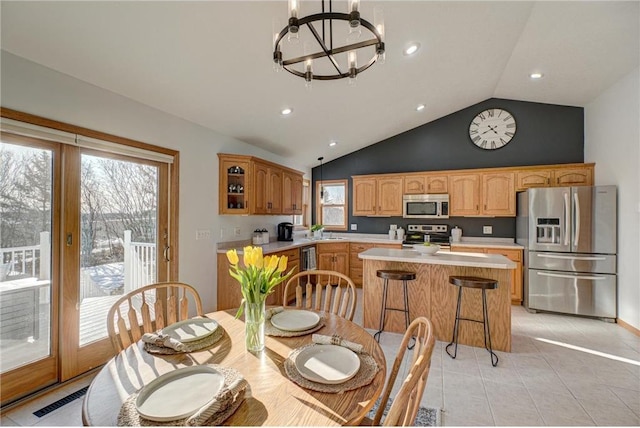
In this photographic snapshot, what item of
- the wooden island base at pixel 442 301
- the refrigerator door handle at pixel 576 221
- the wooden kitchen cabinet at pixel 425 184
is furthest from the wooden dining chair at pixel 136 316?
the refrigerator door handle at pixel 576 221

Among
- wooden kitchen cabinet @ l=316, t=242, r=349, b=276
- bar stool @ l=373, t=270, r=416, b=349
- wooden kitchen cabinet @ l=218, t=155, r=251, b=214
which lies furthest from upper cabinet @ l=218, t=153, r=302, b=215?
bar stool @ l=373, t=270, r=416, b=349

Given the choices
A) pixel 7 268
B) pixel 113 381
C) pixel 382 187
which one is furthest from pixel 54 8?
pixel 382 187

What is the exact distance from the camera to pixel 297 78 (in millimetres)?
3041

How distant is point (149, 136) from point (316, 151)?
10.3ft

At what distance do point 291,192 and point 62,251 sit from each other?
3.31 m

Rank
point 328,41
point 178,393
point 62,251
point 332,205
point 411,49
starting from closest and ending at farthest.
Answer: point 178,393 < point 62,251 < point 328,41 < point 411,49 < point 332,205

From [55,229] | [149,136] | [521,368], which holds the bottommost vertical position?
[521,368]

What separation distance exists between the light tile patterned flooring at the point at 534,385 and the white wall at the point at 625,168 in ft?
1.90

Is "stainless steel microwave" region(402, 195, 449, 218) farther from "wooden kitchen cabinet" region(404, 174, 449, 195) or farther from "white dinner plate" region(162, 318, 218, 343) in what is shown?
"white dinner plate" region(162, 318, 218, 343)

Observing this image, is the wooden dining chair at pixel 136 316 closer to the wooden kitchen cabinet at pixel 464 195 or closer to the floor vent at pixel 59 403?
the floor vent at pixel 59 403

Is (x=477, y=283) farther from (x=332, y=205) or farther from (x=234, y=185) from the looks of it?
(x=332, y=205)

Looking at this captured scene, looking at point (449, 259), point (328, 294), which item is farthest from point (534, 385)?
point (328, 294)

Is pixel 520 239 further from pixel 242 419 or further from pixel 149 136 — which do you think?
pixel 149 136

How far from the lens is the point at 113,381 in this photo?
1.06 metres
